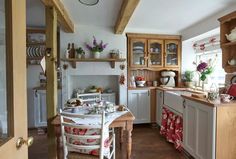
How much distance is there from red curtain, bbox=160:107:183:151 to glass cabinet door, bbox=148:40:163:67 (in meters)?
1.15

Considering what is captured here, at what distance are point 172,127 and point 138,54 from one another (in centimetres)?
180

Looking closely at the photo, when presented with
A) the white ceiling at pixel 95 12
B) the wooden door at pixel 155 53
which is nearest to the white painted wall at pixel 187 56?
the wooden door at pixel 155 53

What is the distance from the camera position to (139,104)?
4.09 meters

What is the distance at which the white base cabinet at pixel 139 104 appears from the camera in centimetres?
407

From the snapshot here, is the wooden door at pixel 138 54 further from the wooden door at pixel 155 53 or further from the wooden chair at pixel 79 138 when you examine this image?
the wooden chair at pixel 79 138

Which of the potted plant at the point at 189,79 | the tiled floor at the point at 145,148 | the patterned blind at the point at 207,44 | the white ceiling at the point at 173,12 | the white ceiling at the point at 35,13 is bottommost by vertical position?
the tiled floor at the point at 145,148

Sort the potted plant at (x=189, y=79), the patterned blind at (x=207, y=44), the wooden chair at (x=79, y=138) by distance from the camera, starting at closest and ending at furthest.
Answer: the wooden chair at (x=79, y=138) < the patterned blind at (x=207, y=44) < the potted plant at (x=189, y=79)

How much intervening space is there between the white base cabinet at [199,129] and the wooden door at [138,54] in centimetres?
174

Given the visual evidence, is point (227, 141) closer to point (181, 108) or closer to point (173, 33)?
point (181, 108)

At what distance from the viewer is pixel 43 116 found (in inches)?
154

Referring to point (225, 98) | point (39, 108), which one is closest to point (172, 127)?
point (225, 98)

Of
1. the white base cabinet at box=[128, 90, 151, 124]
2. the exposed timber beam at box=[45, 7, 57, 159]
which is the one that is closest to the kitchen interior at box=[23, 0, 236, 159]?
the white base cabinet at box=[128, 90, 151, 124]

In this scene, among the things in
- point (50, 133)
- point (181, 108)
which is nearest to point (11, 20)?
point (50, 133)

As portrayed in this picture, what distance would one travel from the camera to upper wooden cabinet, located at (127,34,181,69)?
4152 millimetres
